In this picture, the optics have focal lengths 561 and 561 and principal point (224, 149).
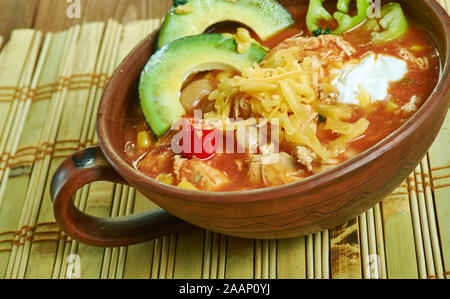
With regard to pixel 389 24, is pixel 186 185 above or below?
below

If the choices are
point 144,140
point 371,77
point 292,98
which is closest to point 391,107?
point 371,77

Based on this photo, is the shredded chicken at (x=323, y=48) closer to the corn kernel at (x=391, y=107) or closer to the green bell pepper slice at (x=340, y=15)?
the green bell pepper slice at (x=340, y=15)

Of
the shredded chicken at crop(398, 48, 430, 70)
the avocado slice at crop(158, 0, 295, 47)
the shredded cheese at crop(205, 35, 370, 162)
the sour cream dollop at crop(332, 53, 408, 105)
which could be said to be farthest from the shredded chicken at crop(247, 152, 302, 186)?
the avocado slice at crop(158, 0, 295, 47)

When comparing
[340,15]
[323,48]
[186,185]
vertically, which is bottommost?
[186,185]

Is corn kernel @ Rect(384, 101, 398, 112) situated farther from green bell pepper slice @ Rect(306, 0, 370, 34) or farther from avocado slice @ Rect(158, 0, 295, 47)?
avocado slice @ Rect(158, 0, 295, 47)

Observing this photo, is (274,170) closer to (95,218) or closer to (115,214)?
(95,218)

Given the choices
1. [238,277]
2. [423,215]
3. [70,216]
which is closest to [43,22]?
[70,216]

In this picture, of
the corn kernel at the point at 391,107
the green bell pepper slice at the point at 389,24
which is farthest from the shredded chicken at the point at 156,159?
the green bell pepper slice at the point at 389,24
